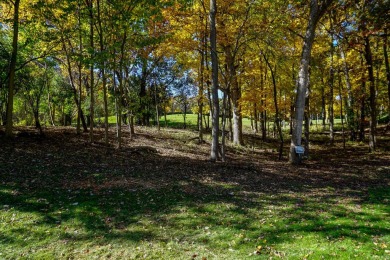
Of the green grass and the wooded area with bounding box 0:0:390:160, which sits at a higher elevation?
the wooded area with bounding box 0:0:390:160

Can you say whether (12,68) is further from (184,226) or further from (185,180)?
(184,226)

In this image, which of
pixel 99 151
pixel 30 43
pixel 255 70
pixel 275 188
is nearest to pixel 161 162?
pixel 99 151

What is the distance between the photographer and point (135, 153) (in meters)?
13.6

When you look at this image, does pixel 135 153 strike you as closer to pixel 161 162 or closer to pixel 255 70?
pixel 161 162

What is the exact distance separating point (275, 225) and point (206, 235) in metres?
1.61

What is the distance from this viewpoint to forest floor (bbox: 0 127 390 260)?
5.12 m

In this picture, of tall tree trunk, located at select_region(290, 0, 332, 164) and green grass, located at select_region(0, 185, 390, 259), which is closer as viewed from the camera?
green grass, located at select_region(0, 185, 390, 259)

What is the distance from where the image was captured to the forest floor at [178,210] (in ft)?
16.8

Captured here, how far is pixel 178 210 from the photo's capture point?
6938 millimetres

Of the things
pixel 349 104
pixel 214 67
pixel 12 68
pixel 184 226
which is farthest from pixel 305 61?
pixel 12 68

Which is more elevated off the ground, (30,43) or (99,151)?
(30,43)

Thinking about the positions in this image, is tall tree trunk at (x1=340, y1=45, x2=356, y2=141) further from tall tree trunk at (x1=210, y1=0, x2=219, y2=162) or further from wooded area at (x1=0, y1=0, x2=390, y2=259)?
tall tree trunk at (x1=210, y1=0, x2=219, y2=162)

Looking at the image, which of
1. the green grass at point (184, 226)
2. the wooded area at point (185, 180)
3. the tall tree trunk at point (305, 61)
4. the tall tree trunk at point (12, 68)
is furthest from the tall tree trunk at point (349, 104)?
the tall tree trunk at point (12, 68)

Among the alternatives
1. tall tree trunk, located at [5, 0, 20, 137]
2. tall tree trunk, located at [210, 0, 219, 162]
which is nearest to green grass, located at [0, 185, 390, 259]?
tall tree trunk, located at [210, 0, 219, 162]
